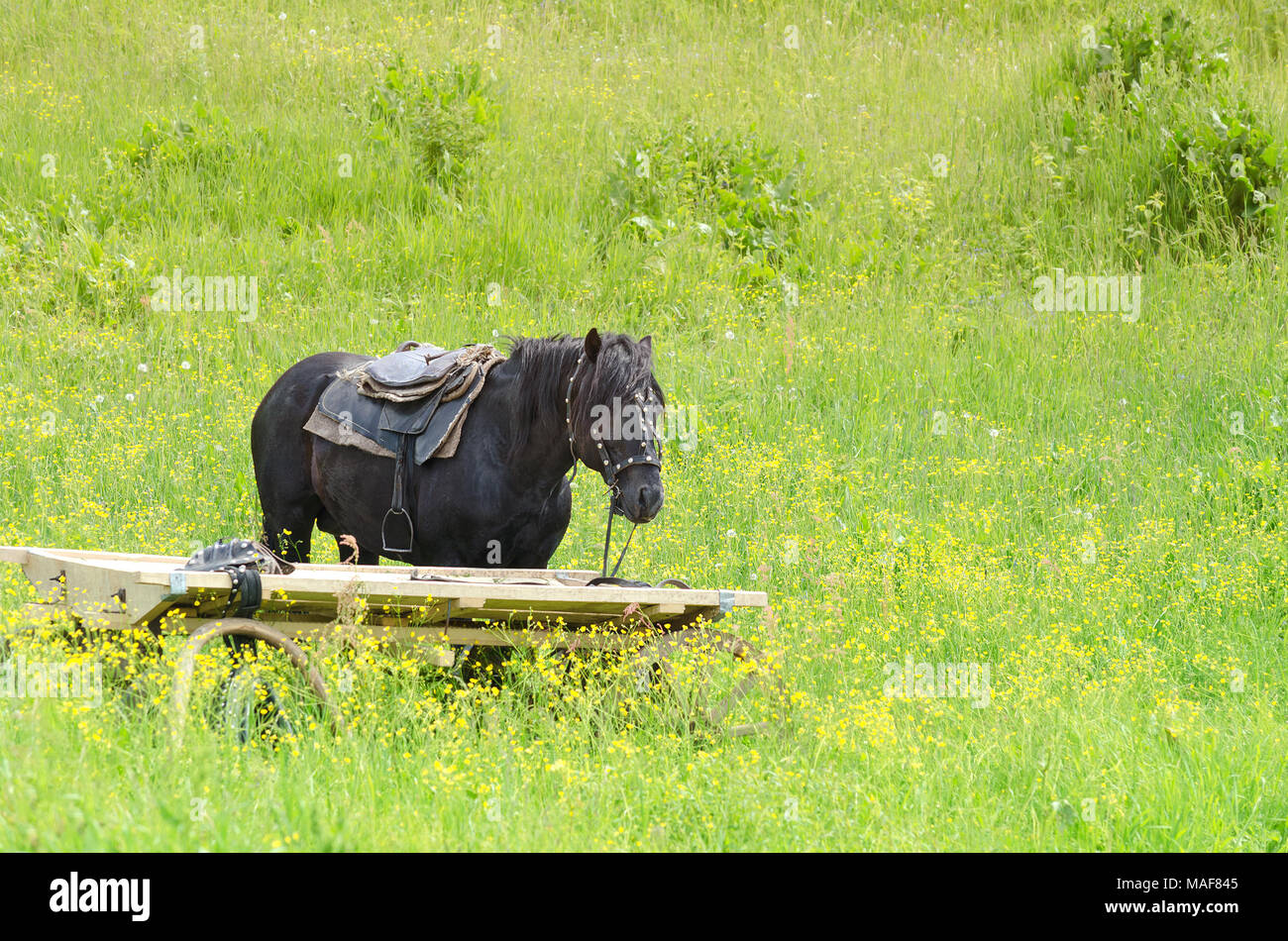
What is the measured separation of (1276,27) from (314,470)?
14.7m

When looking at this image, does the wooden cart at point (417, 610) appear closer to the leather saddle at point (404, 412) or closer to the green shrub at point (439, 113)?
the leather saddle at point (404, 412)

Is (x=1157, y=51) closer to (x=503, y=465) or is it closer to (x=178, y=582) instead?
(x=503, y=465)

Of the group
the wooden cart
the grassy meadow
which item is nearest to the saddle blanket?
the wooden cart

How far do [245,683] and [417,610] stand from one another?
81cm

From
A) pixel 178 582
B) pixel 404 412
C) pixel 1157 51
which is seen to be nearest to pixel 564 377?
pixel 404 412

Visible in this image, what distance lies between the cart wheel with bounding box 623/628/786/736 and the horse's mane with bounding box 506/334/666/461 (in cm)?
109

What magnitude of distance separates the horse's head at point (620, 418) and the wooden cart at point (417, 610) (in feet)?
1.45

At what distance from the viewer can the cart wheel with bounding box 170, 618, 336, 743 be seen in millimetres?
4246

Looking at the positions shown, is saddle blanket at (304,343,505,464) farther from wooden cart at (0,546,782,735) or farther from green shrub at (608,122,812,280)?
green shrub at (608,122,812,280)

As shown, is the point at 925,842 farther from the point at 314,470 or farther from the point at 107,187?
the point at 107,187

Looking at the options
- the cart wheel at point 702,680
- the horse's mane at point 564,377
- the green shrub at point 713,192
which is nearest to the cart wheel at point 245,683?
the cart wheel at point 702,680

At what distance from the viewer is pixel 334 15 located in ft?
51.6
